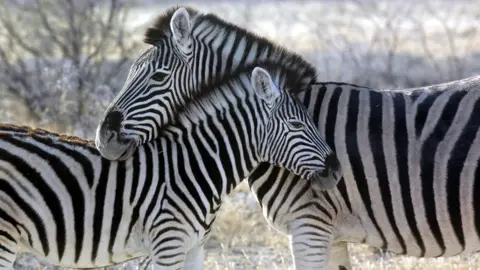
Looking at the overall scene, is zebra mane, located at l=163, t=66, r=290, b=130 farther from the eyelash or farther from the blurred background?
the blurred background

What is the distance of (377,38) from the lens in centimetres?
1502

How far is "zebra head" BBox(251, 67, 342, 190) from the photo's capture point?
544 cm

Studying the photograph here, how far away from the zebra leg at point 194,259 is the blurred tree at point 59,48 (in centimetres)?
644

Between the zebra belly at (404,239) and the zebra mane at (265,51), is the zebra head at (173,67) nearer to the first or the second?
the zebra mane at (265,51)

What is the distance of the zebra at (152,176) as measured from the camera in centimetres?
536

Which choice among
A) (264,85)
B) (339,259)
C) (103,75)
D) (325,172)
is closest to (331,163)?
(325,172)

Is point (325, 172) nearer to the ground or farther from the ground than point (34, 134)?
nearer to the ground

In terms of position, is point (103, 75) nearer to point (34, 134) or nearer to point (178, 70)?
point (178, 70)

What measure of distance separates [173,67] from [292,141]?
1.03 metres

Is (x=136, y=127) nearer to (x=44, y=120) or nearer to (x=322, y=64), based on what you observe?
(x=44, y=120)

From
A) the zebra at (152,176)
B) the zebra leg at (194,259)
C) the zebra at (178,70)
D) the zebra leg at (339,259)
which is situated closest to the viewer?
the zebra at (152,176)

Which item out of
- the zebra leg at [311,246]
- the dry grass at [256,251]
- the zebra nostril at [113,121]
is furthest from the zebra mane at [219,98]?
the dry grass at [256,251]

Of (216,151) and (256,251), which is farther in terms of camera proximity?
(256,251)

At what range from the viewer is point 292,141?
18.0ft
